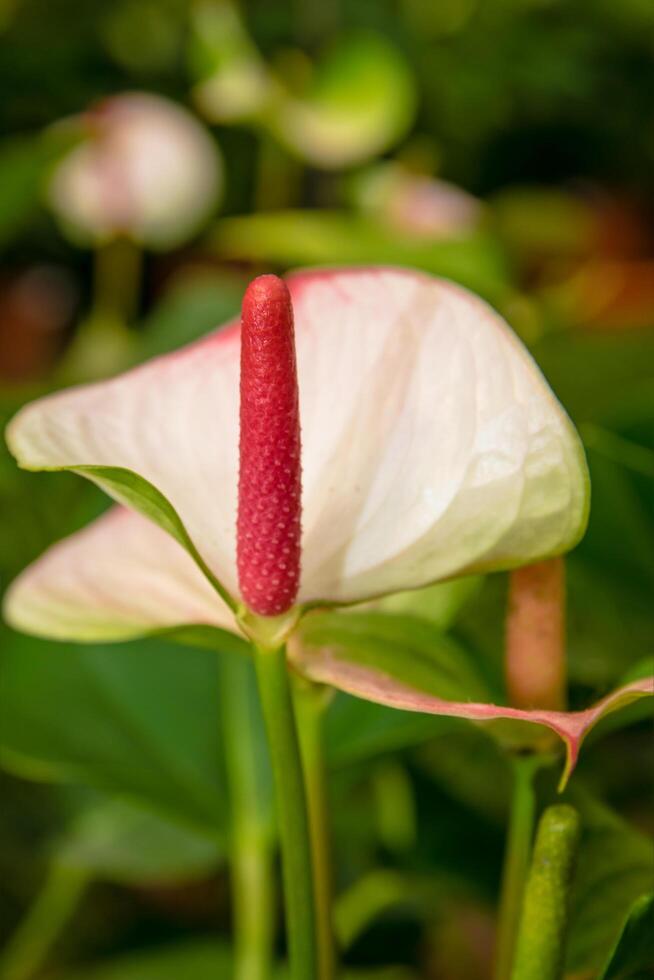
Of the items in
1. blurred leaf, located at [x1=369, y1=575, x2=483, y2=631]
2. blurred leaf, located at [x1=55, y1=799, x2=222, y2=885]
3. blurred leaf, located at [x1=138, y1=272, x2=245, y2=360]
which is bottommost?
blurred leaf, located at [x1=55, y1=799, x2=222, y2=885]

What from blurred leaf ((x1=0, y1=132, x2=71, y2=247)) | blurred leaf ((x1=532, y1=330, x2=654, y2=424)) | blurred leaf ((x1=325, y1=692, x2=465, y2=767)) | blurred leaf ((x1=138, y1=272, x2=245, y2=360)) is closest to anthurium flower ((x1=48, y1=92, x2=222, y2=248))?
blurred leaf ((x1=0, y1=132, x2=71, y2=247))

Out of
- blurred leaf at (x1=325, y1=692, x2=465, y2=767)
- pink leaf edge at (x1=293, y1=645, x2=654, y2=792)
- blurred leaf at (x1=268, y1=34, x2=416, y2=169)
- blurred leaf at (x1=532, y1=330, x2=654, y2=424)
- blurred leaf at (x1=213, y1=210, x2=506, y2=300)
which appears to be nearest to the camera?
pink leaf edge at (x1=293, y1=645, x2=654, y2=792)

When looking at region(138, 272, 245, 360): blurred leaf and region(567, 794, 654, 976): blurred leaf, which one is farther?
region(138, 272, 245, 360): blurred leaf

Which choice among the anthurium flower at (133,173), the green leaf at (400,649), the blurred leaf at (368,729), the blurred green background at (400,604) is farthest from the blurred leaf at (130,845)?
the anthurium flower at (133,173)

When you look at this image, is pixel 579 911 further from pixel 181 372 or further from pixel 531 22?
pixel 531 22

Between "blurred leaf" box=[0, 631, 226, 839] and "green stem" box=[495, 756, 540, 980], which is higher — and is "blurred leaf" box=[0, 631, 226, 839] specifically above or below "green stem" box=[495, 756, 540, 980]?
below

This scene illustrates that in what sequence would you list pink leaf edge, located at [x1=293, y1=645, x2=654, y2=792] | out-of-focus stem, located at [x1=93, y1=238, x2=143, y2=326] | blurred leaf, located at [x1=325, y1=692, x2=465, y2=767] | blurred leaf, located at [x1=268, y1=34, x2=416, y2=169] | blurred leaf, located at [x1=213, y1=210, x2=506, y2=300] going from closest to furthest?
pink leaf edge, located at [x1=293, y1=645, x2=654, y2=792] < blurred leaf, located at [x1=325, y1=692, x2=465, y2=767] < blurred leaf, located at [x1=213, y1=210, x2=506, y2=300] < blurred leaf, located at [x1=268, y1=34, x2=416, y2=169] < out-of-focus stem, located at [x1=93, y1=238, x2=143, y2=326]

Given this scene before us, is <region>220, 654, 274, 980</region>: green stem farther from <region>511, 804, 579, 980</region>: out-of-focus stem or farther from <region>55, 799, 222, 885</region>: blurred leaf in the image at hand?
<region>511, 804, 579, 980</region>: out-of-focus stem

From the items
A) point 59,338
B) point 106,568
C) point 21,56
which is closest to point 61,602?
point 106,568
